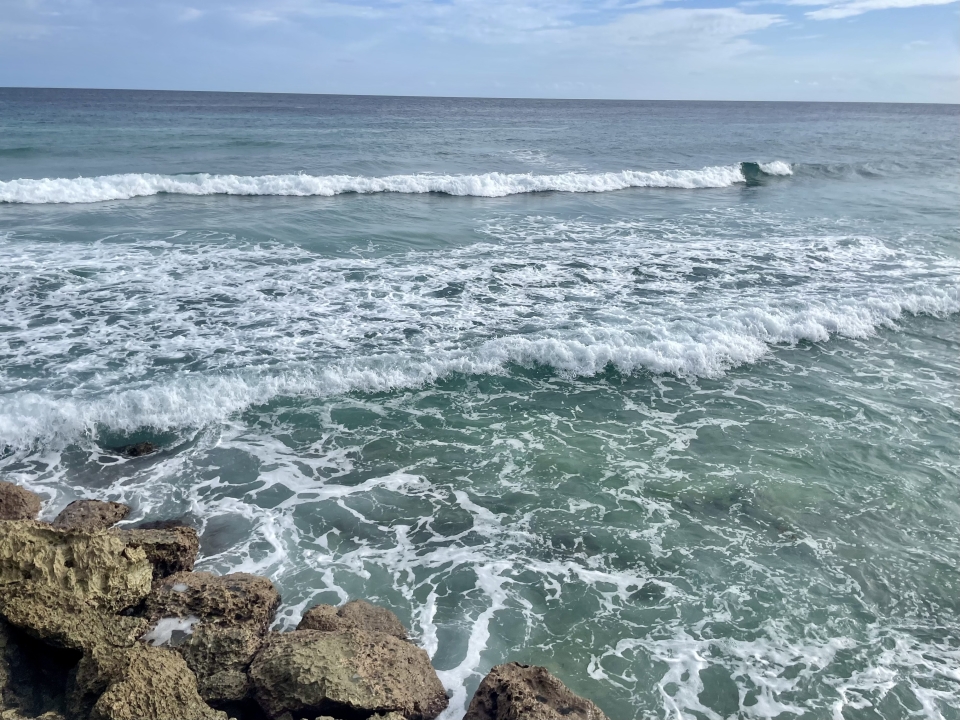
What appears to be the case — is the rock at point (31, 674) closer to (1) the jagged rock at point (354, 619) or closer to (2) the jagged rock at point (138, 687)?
(2) the jagged rock at point (138, 687)

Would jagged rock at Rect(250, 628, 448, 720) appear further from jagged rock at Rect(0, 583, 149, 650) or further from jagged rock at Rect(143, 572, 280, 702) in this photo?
jagged rock at Rect(0, 583, 149, 650)

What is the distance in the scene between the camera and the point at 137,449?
7.51m

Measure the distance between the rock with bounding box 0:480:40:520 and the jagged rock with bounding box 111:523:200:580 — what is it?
1146mm

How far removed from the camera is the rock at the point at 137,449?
7.44 m

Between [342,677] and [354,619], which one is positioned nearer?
[342,677]

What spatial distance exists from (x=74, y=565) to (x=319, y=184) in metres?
19.2

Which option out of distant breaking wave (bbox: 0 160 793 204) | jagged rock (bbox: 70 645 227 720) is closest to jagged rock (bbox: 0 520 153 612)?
jagged rock (bbox: 70 645 227 720)

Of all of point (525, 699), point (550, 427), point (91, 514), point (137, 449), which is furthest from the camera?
point (550, 427)

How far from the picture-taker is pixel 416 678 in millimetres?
4457

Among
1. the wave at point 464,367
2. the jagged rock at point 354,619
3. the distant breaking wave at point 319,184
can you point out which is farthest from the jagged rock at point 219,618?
the distant breaking wave at point 319,184

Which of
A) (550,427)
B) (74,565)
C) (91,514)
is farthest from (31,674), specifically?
(550,427)

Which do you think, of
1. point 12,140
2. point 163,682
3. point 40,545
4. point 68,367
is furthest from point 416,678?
point 12,140

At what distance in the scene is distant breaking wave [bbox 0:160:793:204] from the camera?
20031 mm

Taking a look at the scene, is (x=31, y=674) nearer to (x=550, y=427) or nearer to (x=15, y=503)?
(x=15, y=503)
